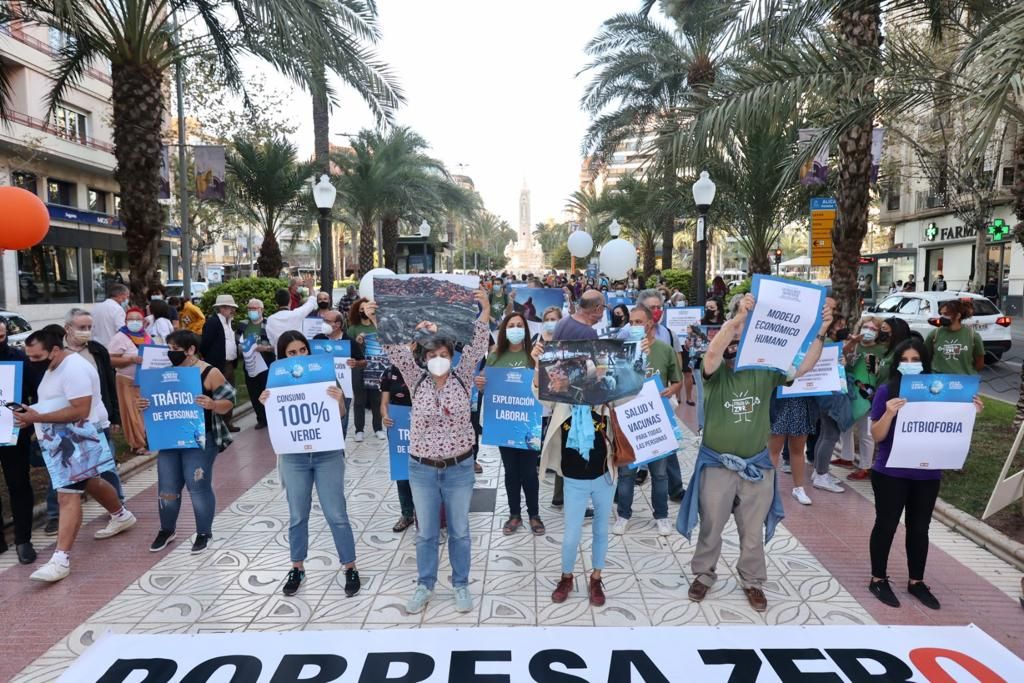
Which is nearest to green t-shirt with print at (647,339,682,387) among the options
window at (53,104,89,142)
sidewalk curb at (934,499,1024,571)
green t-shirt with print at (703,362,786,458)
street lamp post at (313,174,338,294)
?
green t-shirt with print at (703,362,786,458)

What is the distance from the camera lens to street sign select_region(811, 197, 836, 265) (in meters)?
11.7

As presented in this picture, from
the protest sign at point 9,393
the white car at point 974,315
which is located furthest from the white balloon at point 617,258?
the protest sign at point 9,393

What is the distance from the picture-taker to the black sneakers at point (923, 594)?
4525 millimetres

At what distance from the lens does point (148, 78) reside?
10.1 m

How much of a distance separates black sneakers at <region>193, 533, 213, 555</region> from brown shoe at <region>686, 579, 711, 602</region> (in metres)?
3.91

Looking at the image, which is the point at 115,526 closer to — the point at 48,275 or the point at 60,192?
the point at 48,275

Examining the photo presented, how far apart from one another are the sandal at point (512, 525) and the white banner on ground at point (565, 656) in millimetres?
1590

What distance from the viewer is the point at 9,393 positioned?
5.02m

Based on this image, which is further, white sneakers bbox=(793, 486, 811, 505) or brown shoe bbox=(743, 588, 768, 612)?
white sneakers bbox=(793, 486, 811, 505)

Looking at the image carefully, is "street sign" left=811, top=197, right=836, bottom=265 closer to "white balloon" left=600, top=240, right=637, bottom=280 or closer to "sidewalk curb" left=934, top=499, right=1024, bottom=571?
"sidewalk curb" left=934, top=499, right=1024, bottom=571

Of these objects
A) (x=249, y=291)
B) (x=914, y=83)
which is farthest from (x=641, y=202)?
(x=914, y=83)

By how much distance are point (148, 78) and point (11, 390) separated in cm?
698

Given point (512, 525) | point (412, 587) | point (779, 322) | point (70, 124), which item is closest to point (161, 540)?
point (412, 587)

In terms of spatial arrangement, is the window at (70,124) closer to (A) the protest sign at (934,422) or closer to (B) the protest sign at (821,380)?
(B) the protest sign at (821,380)
